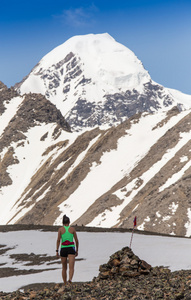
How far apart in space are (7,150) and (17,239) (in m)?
149

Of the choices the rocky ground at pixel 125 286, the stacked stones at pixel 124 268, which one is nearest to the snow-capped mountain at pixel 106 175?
the stacked stones at pixel 124 268

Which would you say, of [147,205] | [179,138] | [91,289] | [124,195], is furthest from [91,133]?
[91,289]

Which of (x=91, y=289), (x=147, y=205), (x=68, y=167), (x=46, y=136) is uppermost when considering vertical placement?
(x=46, y=136)

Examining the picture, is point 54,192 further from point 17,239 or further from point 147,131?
point 17,239

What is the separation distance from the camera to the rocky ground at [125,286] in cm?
1234

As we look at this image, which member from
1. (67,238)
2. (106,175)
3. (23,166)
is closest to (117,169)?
(106,175)

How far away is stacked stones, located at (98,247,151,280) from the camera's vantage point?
16716 mm

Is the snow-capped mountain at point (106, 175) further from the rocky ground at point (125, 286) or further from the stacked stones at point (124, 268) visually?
the rocky ground at point (125, 286)

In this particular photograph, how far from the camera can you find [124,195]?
96.5 metres

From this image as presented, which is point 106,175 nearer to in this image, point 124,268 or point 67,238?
point 124,268

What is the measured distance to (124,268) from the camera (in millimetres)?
16844

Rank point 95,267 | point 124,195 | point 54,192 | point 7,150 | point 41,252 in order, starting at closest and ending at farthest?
1. point 95,267
2. point 41,252
3. point 124,195
4. point 54,192
5. point 7,150

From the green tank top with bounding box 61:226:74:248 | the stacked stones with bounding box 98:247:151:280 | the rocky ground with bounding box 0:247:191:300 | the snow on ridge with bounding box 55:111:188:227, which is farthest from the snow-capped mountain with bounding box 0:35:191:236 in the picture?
the green tank top with bounding box 61:226:74:248

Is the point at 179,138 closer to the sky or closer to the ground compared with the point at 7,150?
closer to the ground
